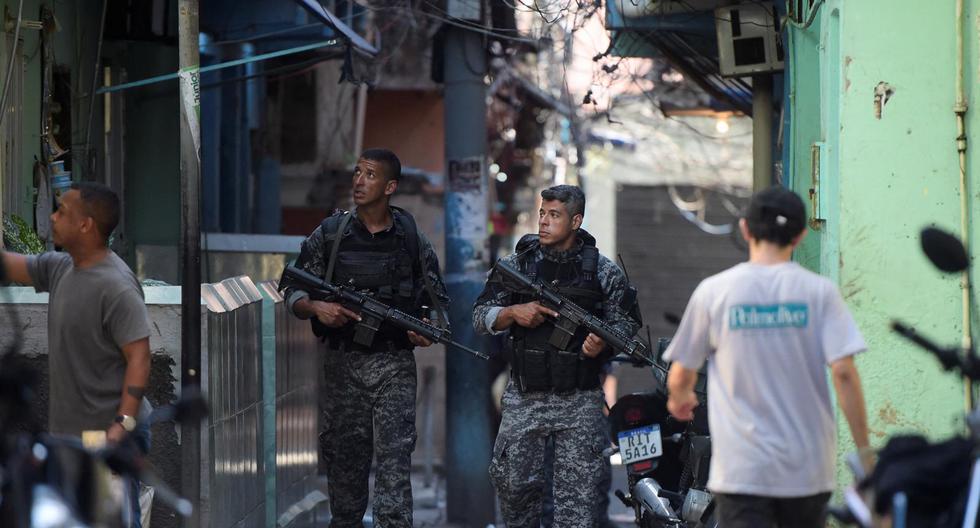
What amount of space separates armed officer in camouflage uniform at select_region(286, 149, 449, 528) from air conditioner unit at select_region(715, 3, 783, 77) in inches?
128

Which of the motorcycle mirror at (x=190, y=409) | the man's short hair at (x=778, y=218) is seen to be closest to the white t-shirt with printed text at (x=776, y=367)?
the man's short hair at (x=778, y=218)

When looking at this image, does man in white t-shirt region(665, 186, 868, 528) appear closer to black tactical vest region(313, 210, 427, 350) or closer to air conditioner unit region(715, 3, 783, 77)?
black tactical vest region(313, 210, 427, 350)

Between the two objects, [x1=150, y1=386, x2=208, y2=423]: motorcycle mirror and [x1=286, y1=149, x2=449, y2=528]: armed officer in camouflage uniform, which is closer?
[x1=150, y1=386, x2=208, y2=423]: motorcycle mirror

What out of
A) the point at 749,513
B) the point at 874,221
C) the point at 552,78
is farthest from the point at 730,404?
the point at 552,78

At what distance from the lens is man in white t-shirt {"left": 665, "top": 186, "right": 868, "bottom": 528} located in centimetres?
512

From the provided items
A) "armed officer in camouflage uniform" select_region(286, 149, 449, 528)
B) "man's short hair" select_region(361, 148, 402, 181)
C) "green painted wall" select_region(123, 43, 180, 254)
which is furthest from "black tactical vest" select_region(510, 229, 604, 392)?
"green painted wall" select_region(123, 43, 180, 254)

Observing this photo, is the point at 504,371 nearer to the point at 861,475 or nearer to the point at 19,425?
the point at 19,425

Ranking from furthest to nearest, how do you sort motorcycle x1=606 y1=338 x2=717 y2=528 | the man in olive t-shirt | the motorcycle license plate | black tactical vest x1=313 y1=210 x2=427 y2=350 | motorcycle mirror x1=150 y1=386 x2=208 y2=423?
the motorcycle license plate < black tactical vest x1=313 y1=210 x2=427 y2=350 < motorcycle x1=606 y1=338 x2=717 y2=528 < the man in olive t-shirt < motorcycle mirror x1=150 y1=386 x2=208 y2=423

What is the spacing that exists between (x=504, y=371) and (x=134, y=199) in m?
3.47

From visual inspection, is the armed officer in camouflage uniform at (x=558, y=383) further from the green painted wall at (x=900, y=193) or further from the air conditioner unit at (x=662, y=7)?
the air conditioner unit at (x=662, y=7)

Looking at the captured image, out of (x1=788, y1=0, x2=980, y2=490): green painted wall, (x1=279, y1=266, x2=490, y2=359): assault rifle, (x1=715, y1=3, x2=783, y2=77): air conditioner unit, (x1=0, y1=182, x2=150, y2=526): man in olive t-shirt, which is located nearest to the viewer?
(x1=0, y1=182, x2=150, y2=526): man in olive t-shirt

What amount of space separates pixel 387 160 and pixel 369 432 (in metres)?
1.43

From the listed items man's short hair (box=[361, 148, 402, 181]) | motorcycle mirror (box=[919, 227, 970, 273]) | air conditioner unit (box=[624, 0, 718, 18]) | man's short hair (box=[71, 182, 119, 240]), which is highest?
air conditioner unit (box=[624, 0, 718, 18])

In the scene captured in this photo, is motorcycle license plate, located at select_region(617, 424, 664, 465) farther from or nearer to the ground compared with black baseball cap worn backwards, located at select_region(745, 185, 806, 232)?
nearer to the ground
